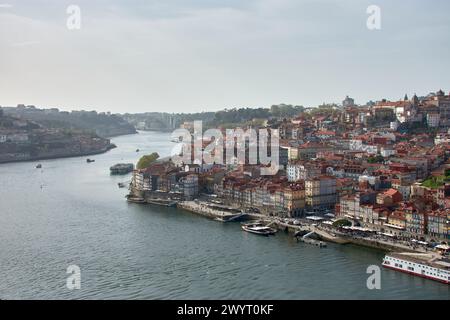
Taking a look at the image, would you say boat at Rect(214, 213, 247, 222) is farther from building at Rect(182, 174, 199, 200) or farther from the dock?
building at Rect(182, 174, 199, 200)

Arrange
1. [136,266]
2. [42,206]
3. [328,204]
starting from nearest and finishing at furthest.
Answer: [136,266] < [328,204] < [42,206]

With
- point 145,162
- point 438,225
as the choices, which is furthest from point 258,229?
point 145,162

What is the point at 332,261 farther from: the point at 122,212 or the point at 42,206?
the point at 42,206

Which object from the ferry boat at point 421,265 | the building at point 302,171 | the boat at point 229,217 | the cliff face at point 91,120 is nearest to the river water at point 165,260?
the ferry boat at point 421,265

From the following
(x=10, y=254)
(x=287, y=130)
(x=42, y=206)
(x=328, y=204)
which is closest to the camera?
(x=10, y=254)

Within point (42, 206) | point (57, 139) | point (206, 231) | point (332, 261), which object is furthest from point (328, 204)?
point (57, 139)

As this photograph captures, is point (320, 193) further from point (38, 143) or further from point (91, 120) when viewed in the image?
point (91, 120)

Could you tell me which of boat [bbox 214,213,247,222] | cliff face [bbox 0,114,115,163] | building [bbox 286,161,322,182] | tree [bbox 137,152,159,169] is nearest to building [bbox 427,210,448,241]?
boat [bbox 214,213,247,222]
